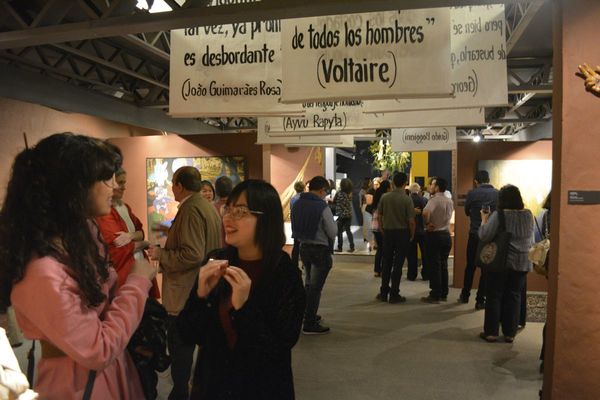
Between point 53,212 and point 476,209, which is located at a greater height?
point 53,212

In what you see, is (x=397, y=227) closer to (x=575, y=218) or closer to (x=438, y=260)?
(x=438, y=260)

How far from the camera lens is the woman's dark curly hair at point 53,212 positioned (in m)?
1.38

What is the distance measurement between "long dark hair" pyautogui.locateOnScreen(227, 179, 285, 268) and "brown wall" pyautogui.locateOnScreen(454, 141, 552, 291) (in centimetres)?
712

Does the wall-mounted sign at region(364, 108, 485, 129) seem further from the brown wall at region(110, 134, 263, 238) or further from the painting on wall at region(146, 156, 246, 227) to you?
the painting on wall at region(146, 156, 246, 227)

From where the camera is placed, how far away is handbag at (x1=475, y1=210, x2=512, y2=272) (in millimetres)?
5082

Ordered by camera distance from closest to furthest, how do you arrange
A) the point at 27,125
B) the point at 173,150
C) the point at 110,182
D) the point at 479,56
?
the point at 110,182 → the point at 479,56 → the point at 27,125 → the point at 173,150

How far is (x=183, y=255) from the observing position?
338cm

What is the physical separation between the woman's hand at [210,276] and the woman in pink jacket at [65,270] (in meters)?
0.23

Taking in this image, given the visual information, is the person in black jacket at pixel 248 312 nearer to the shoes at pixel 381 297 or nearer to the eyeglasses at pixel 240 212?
the eyeglasses at pixel 240 212

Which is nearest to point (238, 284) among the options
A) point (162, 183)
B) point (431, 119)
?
point (431, 119)

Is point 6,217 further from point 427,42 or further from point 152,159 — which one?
point 152,159

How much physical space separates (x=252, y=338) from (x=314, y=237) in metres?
3.84

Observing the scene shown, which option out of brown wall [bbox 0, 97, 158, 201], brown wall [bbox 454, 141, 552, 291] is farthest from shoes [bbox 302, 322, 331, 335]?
brown wall [bbox 0, 97, 158, 201]

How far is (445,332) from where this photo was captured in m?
5.79
